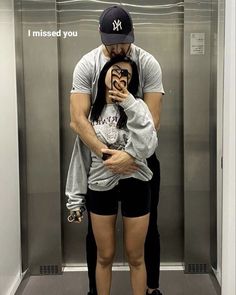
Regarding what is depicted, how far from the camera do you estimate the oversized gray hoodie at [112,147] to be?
75.2 inches

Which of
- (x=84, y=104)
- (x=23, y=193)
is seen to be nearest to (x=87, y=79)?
(x=84, y=104)

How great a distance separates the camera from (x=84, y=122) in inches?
79.3

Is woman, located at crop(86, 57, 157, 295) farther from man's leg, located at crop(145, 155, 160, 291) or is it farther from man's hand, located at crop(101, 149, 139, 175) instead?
man's leg, located at crop(145, 155, 160, 291)

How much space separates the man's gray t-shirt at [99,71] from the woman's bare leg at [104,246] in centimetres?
58

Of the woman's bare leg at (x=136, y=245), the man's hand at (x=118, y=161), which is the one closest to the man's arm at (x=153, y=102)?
the man's hand at (x=118, y=161)

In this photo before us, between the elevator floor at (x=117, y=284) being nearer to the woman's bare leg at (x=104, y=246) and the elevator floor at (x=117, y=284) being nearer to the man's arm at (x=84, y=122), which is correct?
the woman's bare leg at (x=104, y=246)

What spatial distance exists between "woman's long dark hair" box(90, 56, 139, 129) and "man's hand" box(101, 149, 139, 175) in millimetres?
130

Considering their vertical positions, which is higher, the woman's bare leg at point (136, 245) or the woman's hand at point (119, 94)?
the woman's hand at point (119, 94)

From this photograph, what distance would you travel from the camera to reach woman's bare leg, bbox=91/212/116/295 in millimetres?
2062

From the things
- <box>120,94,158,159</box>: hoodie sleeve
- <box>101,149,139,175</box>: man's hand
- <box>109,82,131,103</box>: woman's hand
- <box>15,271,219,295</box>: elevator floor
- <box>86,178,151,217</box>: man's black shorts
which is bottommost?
<box>15,271,219,295</box>: elevator floor

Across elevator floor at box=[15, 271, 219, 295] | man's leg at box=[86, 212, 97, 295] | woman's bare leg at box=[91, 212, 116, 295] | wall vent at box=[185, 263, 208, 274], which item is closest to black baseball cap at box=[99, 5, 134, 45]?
woman's bare leg at box=[91, 212, 116, 295]

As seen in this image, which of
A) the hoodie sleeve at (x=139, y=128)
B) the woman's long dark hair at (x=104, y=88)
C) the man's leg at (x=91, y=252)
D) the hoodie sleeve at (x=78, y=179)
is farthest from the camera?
the man's leg at (x=91, y=252)

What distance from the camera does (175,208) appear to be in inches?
115

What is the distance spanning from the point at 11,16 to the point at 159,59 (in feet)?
3.08
